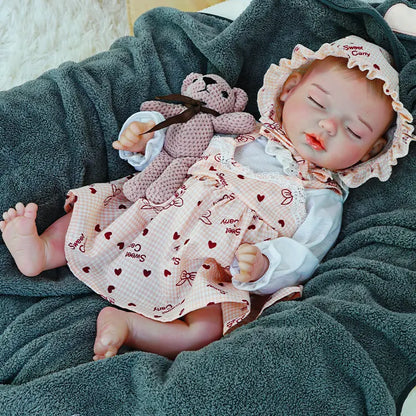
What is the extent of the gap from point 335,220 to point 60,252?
0.60 m

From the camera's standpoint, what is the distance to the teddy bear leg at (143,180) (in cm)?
116

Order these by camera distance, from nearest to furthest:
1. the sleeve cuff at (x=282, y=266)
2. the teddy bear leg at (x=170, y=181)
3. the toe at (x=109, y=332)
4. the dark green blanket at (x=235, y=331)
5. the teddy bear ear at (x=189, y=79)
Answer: the dark green blanket at (x=235, y=331), the toe at (x=109, y=332), the sleeve cuff at (x=282, y=266), the teddy bear leg at (x=170, y=181), the teddy bear ear at (x=189, y=79)

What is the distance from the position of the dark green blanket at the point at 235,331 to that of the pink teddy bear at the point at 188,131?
0.10 metres

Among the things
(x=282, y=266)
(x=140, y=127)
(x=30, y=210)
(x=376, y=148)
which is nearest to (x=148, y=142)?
(x=140, y=127)

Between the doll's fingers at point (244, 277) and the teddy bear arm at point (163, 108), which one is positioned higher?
the teddy bear arm at point (163, 108)

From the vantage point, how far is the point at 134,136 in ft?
3.76

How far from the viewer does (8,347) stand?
3.05ft

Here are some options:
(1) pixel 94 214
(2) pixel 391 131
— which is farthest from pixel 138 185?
(2) pixel 391 131

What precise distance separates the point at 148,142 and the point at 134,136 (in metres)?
0.05

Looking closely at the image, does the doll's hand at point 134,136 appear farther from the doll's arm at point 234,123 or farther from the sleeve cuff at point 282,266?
the sleeve cuff at point 282,266

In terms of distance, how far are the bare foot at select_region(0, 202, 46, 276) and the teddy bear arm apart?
0.37 meters

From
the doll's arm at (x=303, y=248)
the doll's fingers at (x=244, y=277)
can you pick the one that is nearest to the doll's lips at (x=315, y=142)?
the doll's arm at (x=303, y=248)

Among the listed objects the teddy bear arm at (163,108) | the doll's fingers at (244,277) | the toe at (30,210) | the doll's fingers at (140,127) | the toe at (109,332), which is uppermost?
the teddy bear arm at (163,108)

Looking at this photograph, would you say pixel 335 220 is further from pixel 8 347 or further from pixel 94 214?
pixel 8 347
